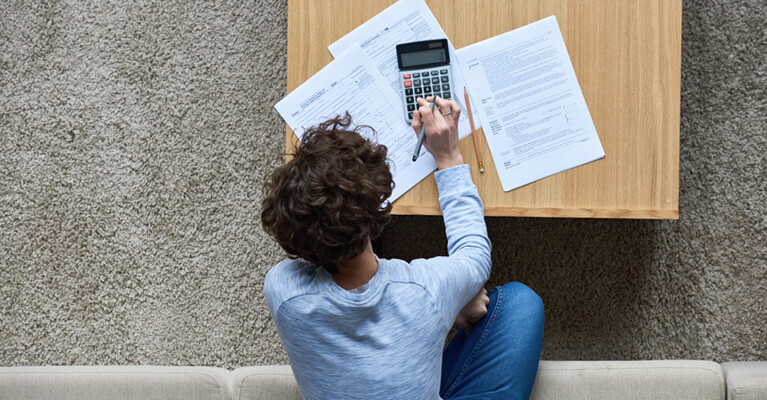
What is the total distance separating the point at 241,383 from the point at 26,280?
741 millimetres

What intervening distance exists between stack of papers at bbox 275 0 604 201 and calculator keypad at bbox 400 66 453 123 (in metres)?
0.02

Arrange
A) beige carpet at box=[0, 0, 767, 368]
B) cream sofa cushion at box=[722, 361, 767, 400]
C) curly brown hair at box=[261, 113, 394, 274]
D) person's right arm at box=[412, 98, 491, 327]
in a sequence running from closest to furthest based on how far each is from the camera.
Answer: curly brown hair at box=[261, 113, 394, 274]
person's right arm at box=[412, 98, 491, 327]
cream sofa cushion at box=[722, 361, 767, 400]
beige carpet at box=[0, 0, 767, 368]

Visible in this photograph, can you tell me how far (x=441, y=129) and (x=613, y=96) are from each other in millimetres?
319

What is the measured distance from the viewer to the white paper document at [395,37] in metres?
1.01

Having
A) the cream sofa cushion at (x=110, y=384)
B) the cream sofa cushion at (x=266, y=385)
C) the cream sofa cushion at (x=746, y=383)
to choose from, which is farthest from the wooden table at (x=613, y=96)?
the cream sofa cushion at (x=110, y=384)

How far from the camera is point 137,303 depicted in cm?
142

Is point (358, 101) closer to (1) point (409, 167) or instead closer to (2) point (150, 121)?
(1) point (409, 167)

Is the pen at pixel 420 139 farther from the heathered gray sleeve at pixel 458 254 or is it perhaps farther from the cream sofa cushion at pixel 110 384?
the cream sofa cushion at pixel 110 384

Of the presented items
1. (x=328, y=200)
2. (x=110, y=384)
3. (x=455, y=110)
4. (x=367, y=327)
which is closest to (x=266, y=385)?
(x=110, y=384)

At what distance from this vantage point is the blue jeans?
1.00 meters

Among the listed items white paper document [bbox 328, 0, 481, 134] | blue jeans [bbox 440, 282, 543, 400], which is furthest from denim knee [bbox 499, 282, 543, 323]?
white paper document [bbox 328, 0, 481, 134]

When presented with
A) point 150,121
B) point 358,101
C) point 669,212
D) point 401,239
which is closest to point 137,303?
point 150,121

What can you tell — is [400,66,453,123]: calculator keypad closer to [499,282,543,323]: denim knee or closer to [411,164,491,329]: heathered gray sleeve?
[411,164,491,329]: heathered gray sleeve

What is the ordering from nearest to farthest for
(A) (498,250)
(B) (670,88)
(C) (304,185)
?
(C) (304,185), (B) (670,88), (A) (498,250)
